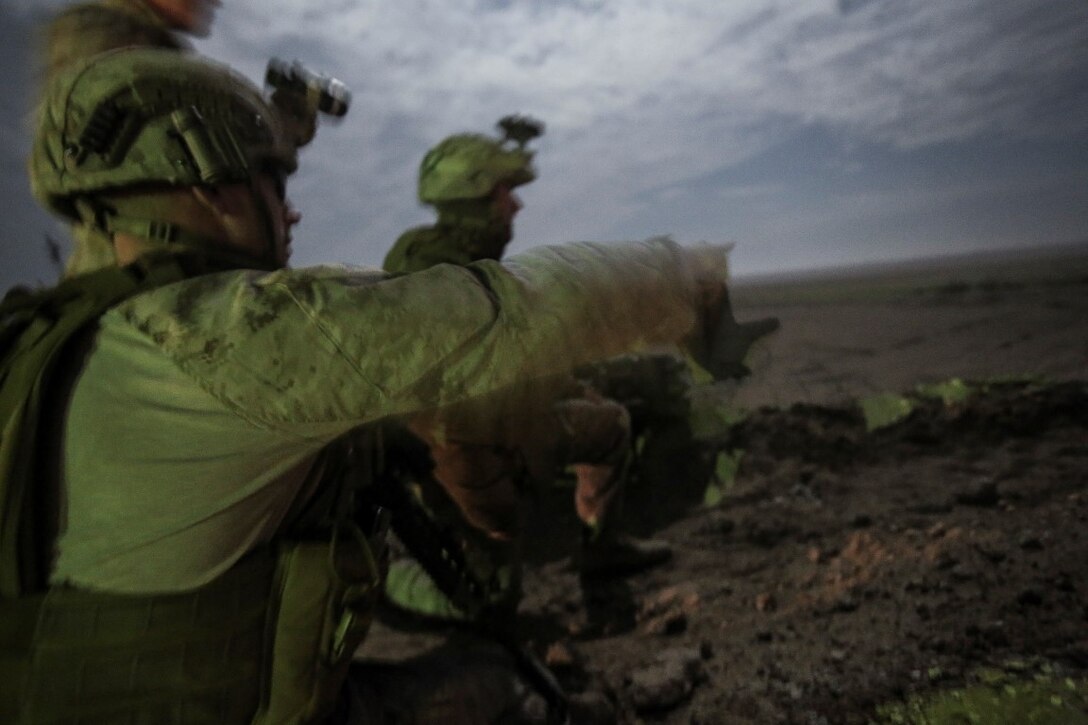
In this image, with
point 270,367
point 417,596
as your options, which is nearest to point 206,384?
point 270,367

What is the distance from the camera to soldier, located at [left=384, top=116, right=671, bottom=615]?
314cm

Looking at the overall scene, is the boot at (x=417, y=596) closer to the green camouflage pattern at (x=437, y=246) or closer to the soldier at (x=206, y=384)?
the green camouflage pattern at (x=437, y=246)

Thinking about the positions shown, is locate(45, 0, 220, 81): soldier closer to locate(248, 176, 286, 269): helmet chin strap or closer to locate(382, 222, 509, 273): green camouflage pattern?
locate(248, 176, 286, 269): helmet chin strap

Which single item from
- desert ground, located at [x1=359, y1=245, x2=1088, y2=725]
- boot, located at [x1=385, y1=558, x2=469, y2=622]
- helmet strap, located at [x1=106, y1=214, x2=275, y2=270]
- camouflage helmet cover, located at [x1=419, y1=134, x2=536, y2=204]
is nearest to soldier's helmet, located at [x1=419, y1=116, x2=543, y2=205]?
camouflage helmet cover, located at [x1=419, y1=134, x2=536, y2=204]

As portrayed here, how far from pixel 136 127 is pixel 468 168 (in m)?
2.65

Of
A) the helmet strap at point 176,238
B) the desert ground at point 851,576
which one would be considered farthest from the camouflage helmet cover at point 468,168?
the helmet strap at point 176,238

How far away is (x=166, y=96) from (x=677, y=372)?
4128 millimetres

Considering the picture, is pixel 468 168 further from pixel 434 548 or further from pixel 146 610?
pixel 146 610

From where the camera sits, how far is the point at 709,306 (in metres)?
1.30

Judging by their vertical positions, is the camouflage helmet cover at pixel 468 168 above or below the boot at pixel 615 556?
above

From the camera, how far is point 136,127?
1.16m

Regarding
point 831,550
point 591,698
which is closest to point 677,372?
point 831,550

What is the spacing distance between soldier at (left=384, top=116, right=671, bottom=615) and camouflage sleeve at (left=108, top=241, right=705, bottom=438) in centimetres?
207

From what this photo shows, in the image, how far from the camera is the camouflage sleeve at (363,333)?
32.8 inches
